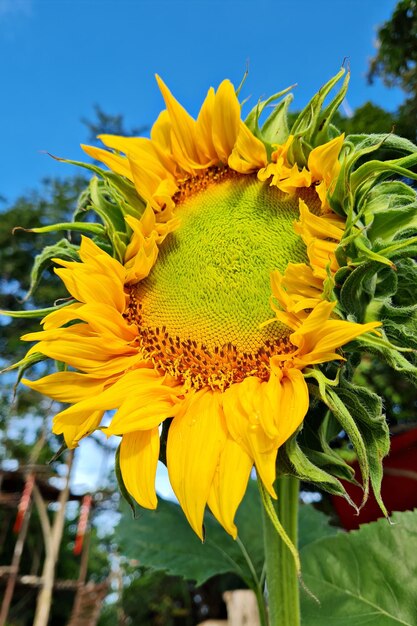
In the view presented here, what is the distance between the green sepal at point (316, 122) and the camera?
670 millimetres

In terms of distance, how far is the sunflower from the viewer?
0.58 meters

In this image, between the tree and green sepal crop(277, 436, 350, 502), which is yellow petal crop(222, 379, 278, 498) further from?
the tree

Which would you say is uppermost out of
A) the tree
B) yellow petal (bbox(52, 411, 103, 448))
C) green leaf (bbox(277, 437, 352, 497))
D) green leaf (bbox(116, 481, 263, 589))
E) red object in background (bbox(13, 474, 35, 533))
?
the tree

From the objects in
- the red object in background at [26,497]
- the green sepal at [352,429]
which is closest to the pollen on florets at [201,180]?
the green sepal at [352,429]

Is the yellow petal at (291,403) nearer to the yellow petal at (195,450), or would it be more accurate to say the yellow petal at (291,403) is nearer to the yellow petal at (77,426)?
the yellow petal at (195,450)

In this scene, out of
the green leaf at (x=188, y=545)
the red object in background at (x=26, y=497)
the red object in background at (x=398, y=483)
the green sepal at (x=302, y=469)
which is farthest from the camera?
the red object in background at (x=26, y=497)

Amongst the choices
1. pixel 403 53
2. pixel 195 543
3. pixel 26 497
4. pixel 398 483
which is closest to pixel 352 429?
pixel 195 543

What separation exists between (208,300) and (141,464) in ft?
0.63

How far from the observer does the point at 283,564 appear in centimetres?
70

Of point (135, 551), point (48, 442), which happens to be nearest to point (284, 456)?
point (135, 551)

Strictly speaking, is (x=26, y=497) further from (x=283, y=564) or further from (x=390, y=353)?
(x=390, y=353)

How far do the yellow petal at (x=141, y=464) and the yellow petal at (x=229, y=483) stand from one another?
0.21ft

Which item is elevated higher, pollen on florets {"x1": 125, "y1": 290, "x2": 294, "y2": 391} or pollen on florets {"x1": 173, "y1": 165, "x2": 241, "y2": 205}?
pollen on florets {"x1": 173, "y1": 165, "x2": 241, "y2": 205}

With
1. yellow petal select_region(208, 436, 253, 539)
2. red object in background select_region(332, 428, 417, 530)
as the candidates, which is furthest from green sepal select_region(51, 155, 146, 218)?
red object in background select_region(332, 428, 417, 530)
